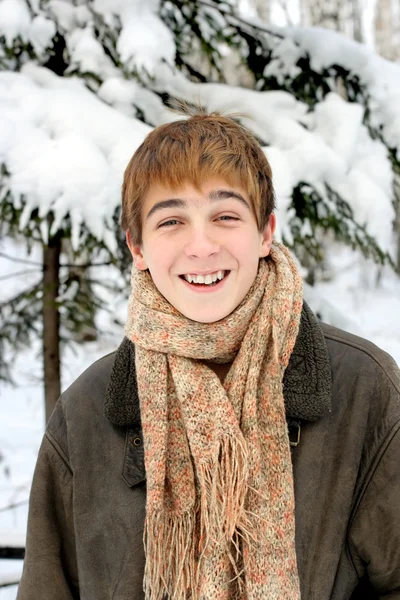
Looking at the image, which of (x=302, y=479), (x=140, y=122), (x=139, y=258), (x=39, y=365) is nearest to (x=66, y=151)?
(x=140, y=122)

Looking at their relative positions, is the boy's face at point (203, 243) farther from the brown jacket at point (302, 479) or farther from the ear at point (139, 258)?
the brown jacket at point (302, 479)

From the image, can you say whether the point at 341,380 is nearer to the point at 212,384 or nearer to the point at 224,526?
the point at 212,384

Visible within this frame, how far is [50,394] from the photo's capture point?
363 centimetres

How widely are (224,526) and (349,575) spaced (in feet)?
1.25

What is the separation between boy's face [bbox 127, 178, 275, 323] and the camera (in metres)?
1.52

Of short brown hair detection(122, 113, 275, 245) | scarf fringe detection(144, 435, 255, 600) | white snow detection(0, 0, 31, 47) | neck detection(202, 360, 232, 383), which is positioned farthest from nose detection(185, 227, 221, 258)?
white snow detection(0, 0, 31, 47)

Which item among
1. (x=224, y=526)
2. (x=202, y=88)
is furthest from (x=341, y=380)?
(x=202, y=88)

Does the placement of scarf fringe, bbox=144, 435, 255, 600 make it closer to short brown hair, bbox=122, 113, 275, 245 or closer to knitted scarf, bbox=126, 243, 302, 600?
knitted scarf, bbox=126, 243, 302, 600

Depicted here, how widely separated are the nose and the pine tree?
118 cm

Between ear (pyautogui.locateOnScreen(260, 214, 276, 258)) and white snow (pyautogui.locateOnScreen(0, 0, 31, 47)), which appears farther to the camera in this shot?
white snow (pyautogui.locateOnScreen(0, 0, 31, 47))

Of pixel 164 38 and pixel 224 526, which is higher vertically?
pixel 164 38

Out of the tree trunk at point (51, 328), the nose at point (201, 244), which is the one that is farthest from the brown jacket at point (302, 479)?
the tree trunk at point (51, 328)

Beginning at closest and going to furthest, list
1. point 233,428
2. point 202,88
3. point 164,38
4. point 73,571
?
point 233,428, point 73,571, point 164,38, point 202,88

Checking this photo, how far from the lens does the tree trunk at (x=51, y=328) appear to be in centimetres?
355
